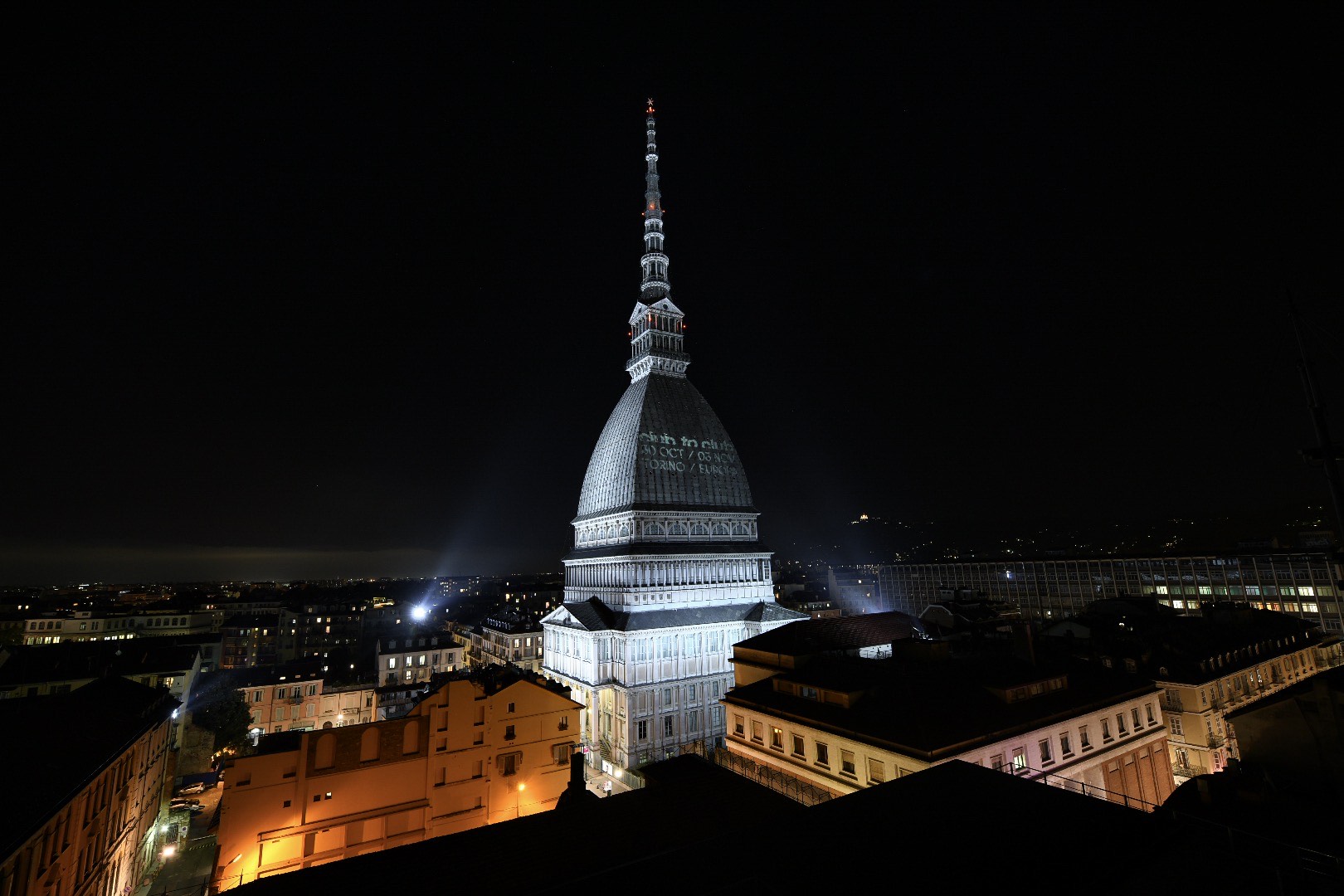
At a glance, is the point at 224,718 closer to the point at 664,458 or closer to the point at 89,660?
the point at 89,660

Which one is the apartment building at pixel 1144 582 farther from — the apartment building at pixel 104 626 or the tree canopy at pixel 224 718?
the apartment building at pixel 104 626

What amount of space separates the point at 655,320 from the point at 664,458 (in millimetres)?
22219

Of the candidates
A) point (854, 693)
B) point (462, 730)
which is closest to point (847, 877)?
point (854, 693)

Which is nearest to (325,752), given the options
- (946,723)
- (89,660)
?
(946,723)

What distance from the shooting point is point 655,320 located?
80750 millimetres

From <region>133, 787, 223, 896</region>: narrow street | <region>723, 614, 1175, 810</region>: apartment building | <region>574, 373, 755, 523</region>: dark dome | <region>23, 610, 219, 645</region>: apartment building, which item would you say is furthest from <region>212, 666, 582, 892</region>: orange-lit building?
<region>23, 610, 219, 645</region>: apartment building

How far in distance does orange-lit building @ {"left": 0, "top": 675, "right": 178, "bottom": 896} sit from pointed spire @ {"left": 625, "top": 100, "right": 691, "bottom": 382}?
58.7 m

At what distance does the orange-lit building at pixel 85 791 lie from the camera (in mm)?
19875

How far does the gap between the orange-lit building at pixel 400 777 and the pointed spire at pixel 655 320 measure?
48.1 m

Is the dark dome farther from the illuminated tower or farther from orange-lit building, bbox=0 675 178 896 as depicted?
orange-lit building, bbox=0 675 178 896

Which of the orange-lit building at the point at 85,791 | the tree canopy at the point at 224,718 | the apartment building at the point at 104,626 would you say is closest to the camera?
the orange-lit building at the point at 85,791

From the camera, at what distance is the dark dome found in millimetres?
67250

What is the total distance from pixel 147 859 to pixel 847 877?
46892 millimetres

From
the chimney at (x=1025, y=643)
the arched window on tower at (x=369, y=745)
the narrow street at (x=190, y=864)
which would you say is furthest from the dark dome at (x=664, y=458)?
the narrow street at (x=190, y=864)
